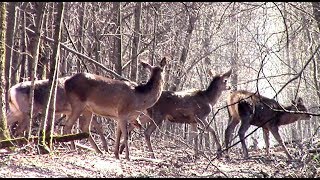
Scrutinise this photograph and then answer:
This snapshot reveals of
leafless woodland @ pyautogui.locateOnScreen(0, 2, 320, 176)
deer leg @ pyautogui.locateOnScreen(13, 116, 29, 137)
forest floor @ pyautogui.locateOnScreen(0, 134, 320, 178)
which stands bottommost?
forest floor @ pyautogui.locateOnScreen(0, 134, 320, 178)

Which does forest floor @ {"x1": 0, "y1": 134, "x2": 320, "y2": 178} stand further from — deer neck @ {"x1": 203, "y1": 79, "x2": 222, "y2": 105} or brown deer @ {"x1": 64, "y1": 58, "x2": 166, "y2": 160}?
deer neck @ {"x1": 203, "y1": 79, "x2": 222, "y2": 105}

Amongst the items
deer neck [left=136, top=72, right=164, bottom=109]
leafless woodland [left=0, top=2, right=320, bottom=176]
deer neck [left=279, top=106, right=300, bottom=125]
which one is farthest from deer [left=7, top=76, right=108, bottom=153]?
deer neck [left=279, top=106, right=300, bottom=125]

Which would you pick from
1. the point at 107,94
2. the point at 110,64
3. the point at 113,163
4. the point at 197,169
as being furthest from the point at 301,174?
the point at 110,64

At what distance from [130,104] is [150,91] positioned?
0.73 meters

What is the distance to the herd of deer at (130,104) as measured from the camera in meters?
11.9

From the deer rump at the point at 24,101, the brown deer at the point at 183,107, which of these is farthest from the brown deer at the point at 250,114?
the deer rump at the point at 24,101

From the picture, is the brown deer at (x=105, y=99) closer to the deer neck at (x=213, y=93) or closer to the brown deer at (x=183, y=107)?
the brown deer at (x=183, y=107)

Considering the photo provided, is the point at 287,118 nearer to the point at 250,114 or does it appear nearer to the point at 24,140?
the point at 250,114

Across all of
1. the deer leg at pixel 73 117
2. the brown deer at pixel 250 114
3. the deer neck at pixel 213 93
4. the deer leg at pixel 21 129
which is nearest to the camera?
the deer leg at pixel 73 117

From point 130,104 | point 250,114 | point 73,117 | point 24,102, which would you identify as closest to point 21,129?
point 24,102

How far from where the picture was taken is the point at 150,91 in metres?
12.7

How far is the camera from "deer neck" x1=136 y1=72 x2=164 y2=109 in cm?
1246

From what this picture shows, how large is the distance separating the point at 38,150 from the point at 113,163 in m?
1.42

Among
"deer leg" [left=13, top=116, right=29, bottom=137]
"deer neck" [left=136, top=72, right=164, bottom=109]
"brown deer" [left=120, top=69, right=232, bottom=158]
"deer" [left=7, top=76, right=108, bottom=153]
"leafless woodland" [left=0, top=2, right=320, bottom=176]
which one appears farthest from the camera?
"brown deer" [left=120, top=69, right=232, bottom=158]
